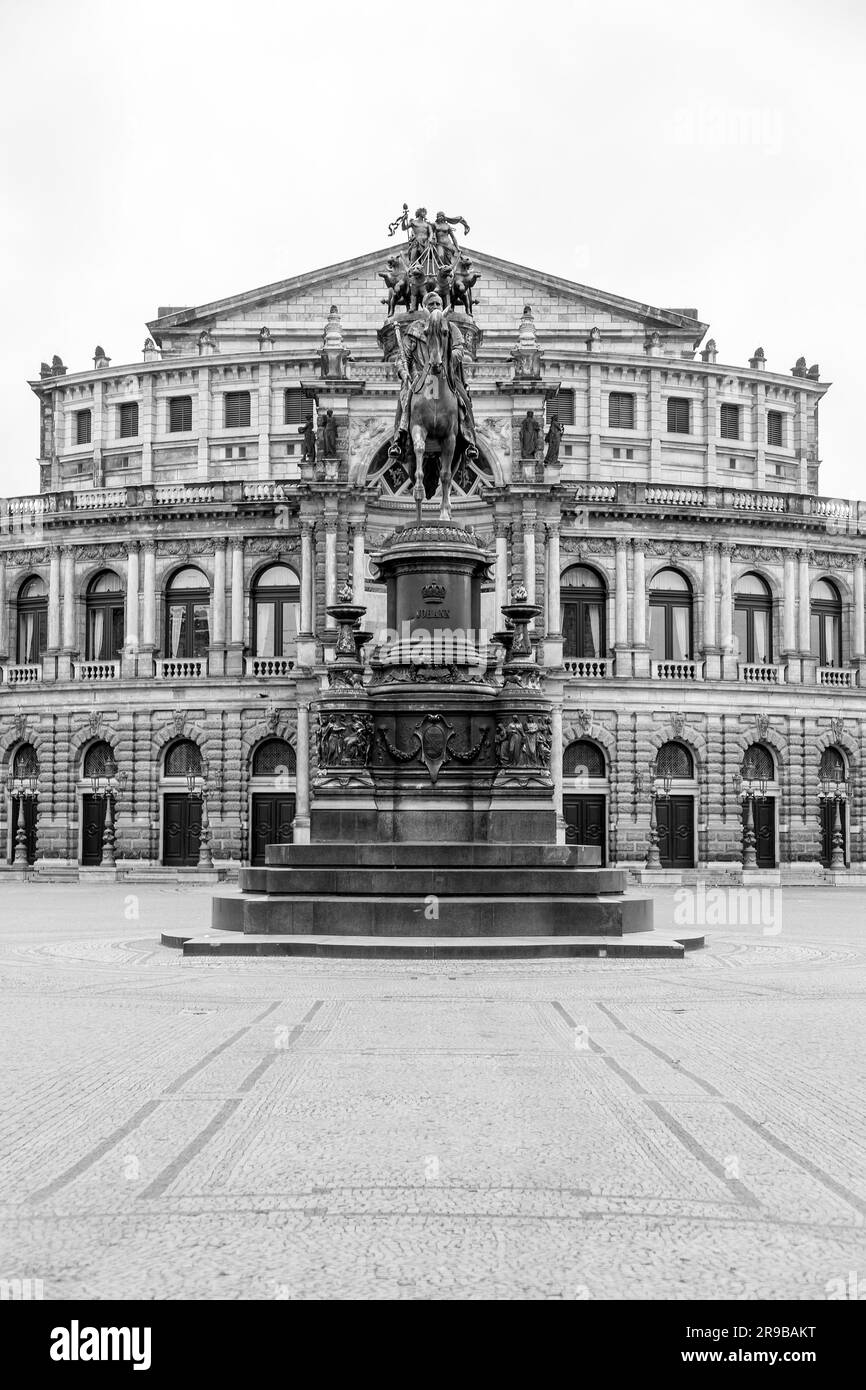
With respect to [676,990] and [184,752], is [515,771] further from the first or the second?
[184,752]

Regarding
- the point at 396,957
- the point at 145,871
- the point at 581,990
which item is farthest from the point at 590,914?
the point at 145,871

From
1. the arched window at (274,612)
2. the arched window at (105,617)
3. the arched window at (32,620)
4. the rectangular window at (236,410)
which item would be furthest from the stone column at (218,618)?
the rectangular window at (236,410)

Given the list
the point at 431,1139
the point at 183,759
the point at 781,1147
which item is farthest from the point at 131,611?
the point at 781,1147

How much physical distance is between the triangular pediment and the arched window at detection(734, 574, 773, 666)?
1794 cm

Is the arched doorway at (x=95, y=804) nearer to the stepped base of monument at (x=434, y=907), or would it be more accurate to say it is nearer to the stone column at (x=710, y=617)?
the stone column at (x=710, y=617)

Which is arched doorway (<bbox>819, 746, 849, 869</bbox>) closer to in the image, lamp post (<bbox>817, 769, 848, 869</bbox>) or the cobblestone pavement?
lamp post (<bbox>817, 769, 848, 869</bbox>)

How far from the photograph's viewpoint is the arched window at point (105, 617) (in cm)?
7169

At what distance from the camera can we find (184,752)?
227 feet

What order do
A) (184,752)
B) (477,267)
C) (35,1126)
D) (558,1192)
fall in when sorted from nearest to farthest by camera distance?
(558,1192)
(35,1126)
(184,752)
(477,267)

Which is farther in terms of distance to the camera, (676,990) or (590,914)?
(590,914)

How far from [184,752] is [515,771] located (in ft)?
145

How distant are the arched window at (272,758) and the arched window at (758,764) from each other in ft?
66.6

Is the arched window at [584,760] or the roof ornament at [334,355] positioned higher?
the roof ornament at [334,355]

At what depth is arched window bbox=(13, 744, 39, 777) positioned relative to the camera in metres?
70.9
